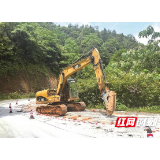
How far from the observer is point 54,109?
9.37m

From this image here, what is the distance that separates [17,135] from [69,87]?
6.09 m

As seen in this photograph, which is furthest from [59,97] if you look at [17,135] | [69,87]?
[17,135]

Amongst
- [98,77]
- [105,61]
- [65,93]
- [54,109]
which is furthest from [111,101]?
[105,61]

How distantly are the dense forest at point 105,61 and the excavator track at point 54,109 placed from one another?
11.9 ft

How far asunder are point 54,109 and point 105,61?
18619 mm

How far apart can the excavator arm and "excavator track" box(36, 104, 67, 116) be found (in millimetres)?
1083

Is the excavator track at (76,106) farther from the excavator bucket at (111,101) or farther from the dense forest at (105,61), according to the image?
the excavator bucket at (111,101)

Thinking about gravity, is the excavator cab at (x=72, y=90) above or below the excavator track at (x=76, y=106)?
above

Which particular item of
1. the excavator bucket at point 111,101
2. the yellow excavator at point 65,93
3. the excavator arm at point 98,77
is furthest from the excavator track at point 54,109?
the excavator bucket at point 111,101

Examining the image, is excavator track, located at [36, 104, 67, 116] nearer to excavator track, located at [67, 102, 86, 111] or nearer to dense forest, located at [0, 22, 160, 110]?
→ excavator track, located at [67, 102, 86, 111]

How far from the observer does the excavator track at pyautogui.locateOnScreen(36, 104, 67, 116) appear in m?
9.05

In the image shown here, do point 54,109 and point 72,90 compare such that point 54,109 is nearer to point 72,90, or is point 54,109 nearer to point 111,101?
point 72,90

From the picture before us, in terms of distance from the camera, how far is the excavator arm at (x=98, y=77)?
7336mm

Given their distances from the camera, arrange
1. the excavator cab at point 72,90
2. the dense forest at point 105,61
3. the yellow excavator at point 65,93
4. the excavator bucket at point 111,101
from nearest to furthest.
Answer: the excavator bucket at point 111,101
the yellow excavator at point 65,93
the excavator cab at point 72,90
the dense forest at point 105,61
